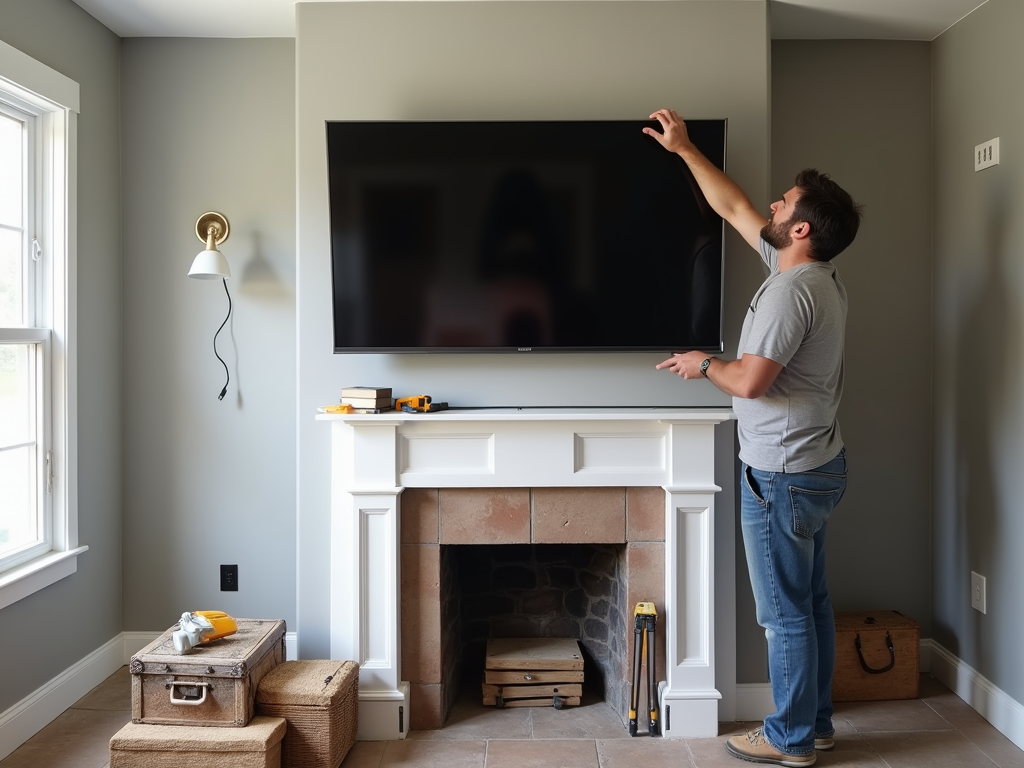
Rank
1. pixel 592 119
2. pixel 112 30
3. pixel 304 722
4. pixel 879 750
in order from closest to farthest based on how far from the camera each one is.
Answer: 1. pixel 304 722
2. pixel 879 750
3. pixel 592 119
4. pixel 112 30

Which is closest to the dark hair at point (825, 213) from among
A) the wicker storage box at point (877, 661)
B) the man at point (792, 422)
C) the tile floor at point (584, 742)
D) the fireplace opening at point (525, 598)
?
the man at point (792, 422)

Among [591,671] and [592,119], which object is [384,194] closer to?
[592,119]

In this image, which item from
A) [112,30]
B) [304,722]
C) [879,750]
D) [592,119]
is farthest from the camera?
[112,30]

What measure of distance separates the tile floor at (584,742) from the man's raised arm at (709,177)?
5.27ft

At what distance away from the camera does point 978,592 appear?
284cm

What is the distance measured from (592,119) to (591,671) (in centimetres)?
201

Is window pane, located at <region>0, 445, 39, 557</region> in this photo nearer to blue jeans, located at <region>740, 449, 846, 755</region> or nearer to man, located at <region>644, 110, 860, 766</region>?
man, located at <region>644, 110, 860, 766</region>

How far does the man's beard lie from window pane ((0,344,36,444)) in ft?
7.92

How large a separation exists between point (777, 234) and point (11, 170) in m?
2.45

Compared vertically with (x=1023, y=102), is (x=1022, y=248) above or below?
below

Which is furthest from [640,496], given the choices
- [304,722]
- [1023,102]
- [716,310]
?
[1023,102]

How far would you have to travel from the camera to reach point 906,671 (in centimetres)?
292

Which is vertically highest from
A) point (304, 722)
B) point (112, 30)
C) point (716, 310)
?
point (112, 30)

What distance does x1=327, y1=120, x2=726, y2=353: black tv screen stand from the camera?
260cm
